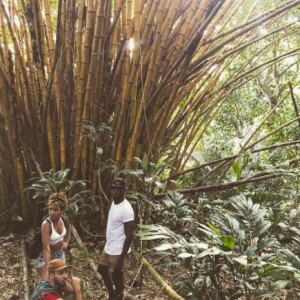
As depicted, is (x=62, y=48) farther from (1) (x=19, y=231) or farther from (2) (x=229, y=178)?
(2) (x=229, y=178)

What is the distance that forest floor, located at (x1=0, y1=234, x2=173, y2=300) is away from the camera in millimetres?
2311

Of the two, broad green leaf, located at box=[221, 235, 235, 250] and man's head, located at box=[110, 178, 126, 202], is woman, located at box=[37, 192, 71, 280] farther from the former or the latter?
broad green leaf, located at box=[221, 235, 235, 250]

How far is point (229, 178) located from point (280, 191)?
1.50 ft

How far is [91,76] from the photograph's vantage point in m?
2.58

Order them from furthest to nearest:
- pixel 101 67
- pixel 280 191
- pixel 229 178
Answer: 1. pixel 229 178
2. pixel 280 191
3. pixel 101 67

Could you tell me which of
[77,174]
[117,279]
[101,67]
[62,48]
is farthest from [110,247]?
[62,48]

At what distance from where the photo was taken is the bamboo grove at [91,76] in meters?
2.58

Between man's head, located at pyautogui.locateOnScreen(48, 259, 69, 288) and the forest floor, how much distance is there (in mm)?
499

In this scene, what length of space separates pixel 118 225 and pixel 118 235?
0.05m

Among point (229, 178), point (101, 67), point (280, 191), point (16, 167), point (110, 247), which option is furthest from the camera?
point (229, 178)

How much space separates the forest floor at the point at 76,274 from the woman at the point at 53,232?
0.93 ft

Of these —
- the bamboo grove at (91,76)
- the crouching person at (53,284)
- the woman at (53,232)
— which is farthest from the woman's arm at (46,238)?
the bamboo grove at (91,76)

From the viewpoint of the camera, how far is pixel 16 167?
9.54 feet

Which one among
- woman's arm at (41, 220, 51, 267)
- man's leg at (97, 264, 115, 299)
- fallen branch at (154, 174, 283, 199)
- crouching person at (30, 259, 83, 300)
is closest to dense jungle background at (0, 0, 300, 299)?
fallen branch at (154, 174, 283, 199)
